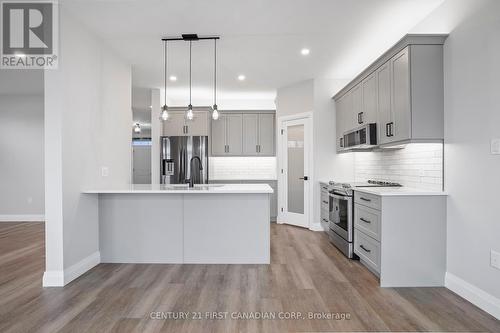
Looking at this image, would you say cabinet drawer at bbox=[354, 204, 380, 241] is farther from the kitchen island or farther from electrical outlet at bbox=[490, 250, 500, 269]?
the kitchen island

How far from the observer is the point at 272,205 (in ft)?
20.6

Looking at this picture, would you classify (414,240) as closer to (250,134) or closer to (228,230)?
(228,230)

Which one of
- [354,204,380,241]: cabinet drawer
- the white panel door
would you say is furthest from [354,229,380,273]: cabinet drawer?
the white panel door

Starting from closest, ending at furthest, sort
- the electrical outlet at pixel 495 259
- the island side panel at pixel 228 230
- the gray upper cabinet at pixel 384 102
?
the electrical outlet at pixel 495 259
the gray upper cabinet at pixel 384 102
the island side panel at pixel 228 230

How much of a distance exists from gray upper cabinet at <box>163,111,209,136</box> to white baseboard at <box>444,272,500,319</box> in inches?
200

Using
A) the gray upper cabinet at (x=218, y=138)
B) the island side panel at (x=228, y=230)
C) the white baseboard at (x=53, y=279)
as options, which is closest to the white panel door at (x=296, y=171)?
the gray upper cabinet at (x=218, y=138)

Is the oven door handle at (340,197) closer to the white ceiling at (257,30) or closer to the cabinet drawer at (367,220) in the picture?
the cabinet drawer at (367,220)

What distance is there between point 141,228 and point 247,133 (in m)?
3.72

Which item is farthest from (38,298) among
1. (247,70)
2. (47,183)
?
(247,70)

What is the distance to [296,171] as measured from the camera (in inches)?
225

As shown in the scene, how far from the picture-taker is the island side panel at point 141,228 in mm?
3531

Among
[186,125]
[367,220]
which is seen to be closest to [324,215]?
[367,220]

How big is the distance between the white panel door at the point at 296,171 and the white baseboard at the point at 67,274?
11.9ft

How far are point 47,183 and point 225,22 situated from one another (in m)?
2.57
